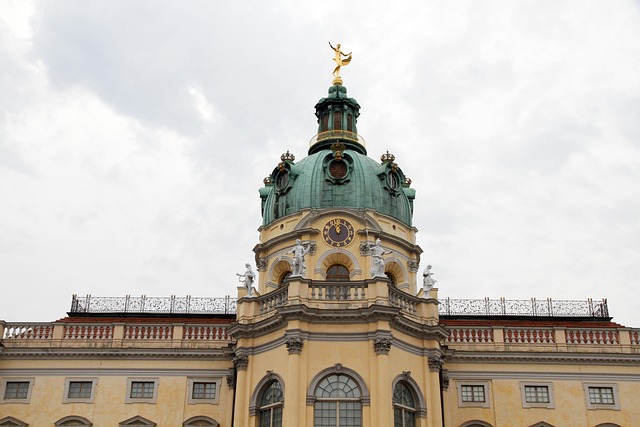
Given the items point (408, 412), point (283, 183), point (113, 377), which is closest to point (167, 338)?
point (113, 377)

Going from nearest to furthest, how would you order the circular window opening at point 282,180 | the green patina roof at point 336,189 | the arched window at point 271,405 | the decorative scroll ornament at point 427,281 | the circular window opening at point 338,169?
1. the arched window at point 271,405
2. the decorative scroll ornament at point 427,281
3. the green patina roof at point 336,189
4. the circular window opening at point 338,169
5. the circular window opening at point 282,180

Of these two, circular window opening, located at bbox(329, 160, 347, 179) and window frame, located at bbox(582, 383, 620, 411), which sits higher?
circular window opening, located at bbox(329, 160, 347, 179)

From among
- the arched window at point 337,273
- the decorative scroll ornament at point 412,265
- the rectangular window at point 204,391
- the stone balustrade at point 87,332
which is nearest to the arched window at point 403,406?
Answer: the arched window at point 337,273

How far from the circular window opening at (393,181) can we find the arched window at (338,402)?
11.8 m

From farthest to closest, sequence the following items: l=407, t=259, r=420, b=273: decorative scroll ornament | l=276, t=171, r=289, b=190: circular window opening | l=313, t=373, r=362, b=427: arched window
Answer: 1. l=276, t=171, r=289, b=190: circular window opening
2. l=407, t=259, r=420, b=273: decorative scroll ornament
3. l=313, t=373, r=362, b=427: arched window

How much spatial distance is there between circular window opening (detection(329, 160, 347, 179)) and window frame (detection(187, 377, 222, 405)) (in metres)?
12.0

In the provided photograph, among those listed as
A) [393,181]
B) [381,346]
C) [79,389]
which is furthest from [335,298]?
[79,389]

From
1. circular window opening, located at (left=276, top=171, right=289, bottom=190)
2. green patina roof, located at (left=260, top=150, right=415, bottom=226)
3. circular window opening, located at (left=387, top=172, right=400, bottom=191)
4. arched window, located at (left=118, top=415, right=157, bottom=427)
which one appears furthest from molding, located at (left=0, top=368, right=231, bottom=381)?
circular window opening, located at (left=387, top=172, right=400, bottom=191)

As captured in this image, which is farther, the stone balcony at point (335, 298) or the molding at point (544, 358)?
the molding at point (544, 358)

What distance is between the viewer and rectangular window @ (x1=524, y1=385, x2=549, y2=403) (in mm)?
37875

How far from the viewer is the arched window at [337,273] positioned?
125ft

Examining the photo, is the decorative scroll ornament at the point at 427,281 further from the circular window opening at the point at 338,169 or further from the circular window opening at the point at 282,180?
the circular window opening at the point at 282,180

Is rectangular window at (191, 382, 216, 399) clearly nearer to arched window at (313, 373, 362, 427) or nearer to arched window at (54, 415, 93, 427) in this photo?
arched window at (54, 415, 93, 427)

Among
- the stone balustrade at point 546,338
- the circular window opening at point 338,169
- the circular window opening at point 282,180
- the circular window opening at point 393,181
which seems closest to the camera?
the stone balustrade at point 546,338
